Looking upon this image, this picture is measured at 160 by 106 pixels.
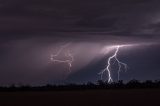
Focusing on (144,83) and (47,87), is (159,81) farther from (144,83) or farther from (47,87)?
(47,87)

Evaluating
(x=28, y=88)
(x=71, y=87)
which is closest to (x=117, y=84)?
(x=71, y=87)

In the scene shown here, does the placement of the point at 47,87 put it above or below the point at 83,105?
above

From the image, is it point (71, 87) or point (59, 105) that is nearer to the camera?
point (59, 105)

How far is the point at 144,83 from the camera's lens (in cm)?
8031

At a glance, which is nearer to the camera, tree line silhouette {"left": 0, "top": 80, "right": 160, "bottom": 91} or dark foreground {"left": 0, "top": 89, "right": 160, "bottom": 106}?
dark foreground {"left": 0, "top": 89, "right": 160, "bottom": 106}

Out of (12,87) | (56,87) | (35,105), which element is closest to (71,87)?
(56,87)

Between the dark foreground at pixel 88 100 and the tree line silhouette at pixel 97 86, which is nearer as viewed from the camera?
the dark foreground at pixel 88 100

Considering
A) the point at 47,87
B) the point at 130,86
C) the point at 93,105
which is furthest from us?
the point at 47,87

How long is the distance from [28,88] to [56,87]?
436 cm

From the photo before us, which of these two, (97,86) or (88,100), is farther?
(97,86)

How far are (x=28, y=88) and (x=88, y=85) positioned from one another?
9.55 m

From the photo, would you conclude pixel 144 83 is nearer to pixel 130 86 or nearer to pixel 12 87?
pixel 130 86

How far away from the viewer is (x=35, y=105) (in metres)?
33.5

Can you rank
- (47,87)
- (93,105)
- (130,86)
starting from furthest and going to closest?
(47,87), (130,86), (93,105)
